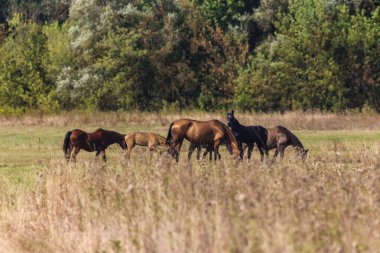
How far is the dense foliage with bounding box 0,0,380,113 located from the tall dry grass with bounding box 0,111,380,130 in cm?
441

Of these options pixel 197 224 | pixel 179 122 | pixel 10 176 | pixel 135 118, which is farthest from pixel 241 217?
pixel 135 118

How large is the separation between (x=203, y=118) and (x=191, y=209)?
1809 inches

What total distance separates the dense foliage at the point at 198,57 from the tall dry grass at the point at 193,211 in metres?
47.3

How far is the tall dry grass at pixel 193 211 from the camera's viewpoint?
396 inches

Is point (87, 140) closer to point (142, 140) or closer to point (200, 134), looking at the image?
point (142, 140)

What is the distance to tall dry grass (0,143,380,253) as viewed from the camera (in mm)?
10070

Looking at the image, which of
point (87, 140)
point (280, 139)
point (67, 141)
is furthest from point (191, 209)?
point (280, 139)

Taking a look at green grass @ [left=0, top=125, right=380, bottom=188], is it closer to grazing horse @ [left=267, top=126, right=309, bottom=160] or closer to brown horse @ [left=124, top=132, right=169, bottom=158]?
brown horse @ [left=124, top=132, right=169, bottom=158]

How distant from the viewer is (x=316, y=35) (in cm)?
6250

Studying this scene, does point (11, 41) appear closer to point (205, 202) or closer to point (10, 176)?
point (10, 176)

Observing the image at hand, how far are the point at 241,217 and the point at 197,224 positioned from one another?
0.53m

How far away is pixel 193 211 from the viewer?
1087 centimetres

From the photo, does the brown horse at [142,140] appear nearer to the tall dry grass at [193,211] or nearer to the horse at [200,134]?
the horse at [200,134]

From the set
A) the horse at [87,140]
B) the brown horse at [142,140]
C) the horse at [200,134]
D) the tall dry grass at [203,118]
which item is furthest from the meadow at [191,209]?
the tall dry grass at [203,118]
